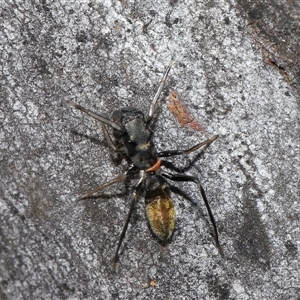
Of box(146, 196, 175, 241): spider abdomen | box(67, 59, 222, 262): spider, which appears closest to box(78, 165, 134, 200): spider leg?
box(67, 59, 222, 262): spider

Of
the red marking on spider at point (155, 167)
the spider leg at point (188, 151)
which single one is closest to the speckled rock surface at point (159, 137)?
the spider leg at point (188, 151)

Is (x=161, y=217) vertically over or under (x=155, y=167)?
under

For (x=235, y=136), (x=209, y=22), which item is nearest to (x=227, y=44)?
(x=209, y=22)

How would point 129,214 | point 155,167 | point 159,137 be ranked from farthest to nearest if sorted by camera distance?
point 155,167, point 159,137, point 129,214

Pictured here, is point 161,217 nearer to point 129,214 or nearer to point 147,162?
point 129,214

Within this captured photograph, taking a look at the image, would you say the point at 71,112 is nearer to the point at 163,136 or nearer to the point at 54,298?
the point at 163,136

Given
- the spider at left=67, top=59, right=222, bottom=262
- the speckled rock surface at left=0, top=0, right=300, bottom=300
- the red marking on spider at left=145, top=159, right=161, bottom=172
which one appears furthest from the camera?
the red marking on spider at left=145, top=159, right=161, bottom=172

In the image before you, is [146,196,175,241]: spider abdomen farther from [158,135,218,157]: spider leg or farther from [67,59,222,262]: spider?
[158,135,218,157]: spider leg

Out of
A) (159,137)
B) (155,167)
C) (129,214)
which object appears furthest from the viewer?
(155,167)

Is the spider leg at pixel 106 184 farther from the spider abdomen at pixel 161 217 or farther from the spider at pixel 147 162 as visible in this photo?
the spider abdomen at pixel 161 217

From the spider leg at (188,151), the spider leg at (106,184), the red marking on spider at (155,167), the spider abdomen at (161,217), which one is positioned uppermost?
the red marking on spider at (155,167)

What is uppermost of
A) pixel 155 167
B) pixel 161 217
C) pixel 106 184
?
pixel 155 167

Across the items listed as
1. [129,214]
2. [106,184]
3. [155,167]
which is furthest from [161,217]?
[155,167]
